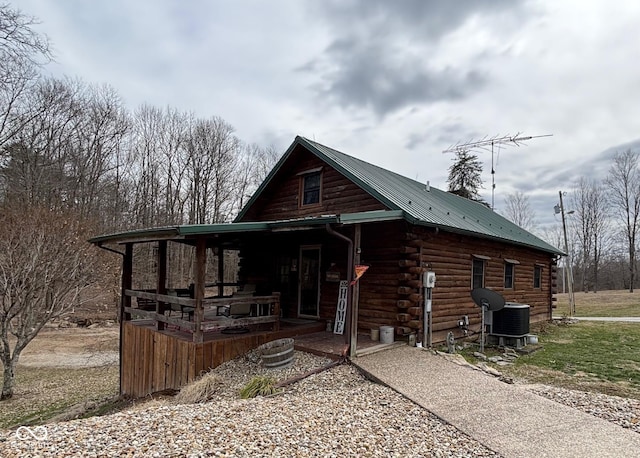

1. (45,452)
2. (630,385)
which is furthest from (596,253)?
(45,452)

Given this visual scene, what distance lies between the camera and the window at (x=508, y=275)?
13.3m

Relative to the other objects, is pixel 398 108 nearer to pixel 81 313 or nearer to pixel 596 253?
pixel 81 313

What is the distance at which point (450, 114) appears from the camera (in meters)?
17.0

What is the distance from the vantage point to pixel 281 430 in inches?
168

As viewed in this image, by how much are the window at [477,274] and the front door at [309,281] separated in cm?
436

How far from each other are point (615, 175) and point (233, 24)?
3504 cm

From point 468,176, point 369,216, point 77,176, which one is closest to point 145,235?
point 369,216

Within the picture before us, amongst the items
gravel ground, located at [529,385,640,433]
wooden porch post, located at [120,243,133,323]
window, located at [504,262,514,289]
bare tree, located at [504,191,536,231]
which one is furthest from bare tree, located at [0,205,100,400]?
Result: bare tree, located at [504,191,536,231]

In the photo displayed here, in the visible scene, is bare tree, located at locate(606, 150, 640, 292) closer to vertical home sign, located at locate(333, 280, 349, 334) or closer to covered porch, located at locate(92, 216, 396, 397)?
covered porch, located at locate(92, 216, 396, 397)

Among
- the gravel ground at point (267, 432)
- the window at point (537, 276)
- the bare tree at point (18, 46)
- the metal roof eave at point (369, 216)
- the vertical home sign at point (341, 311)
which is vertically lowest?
the gravel ground at point (267, 432)

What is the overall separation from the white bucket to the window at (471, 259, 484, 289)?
380 centimetres

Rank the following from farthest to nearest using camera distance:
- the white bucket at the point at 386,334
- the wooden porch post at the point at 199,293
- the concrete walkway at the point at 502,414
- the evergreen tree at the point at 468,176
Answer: the evergreen tree at the point at 468,176 → the white bucket at the point at 386,334 → the wooden porch post at the point at 199,293 → the concrete walkway at the point at 502,414

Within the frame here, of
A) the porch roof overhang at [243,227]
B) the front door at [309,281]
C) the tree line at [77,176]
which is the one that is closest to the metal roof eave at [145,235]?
the porch roof overhang at [243,227]

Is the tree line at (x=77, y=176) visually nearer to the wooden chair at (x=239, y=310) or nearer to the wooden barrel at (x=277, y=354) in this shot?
the wooden chair at (x=239, y=310)
